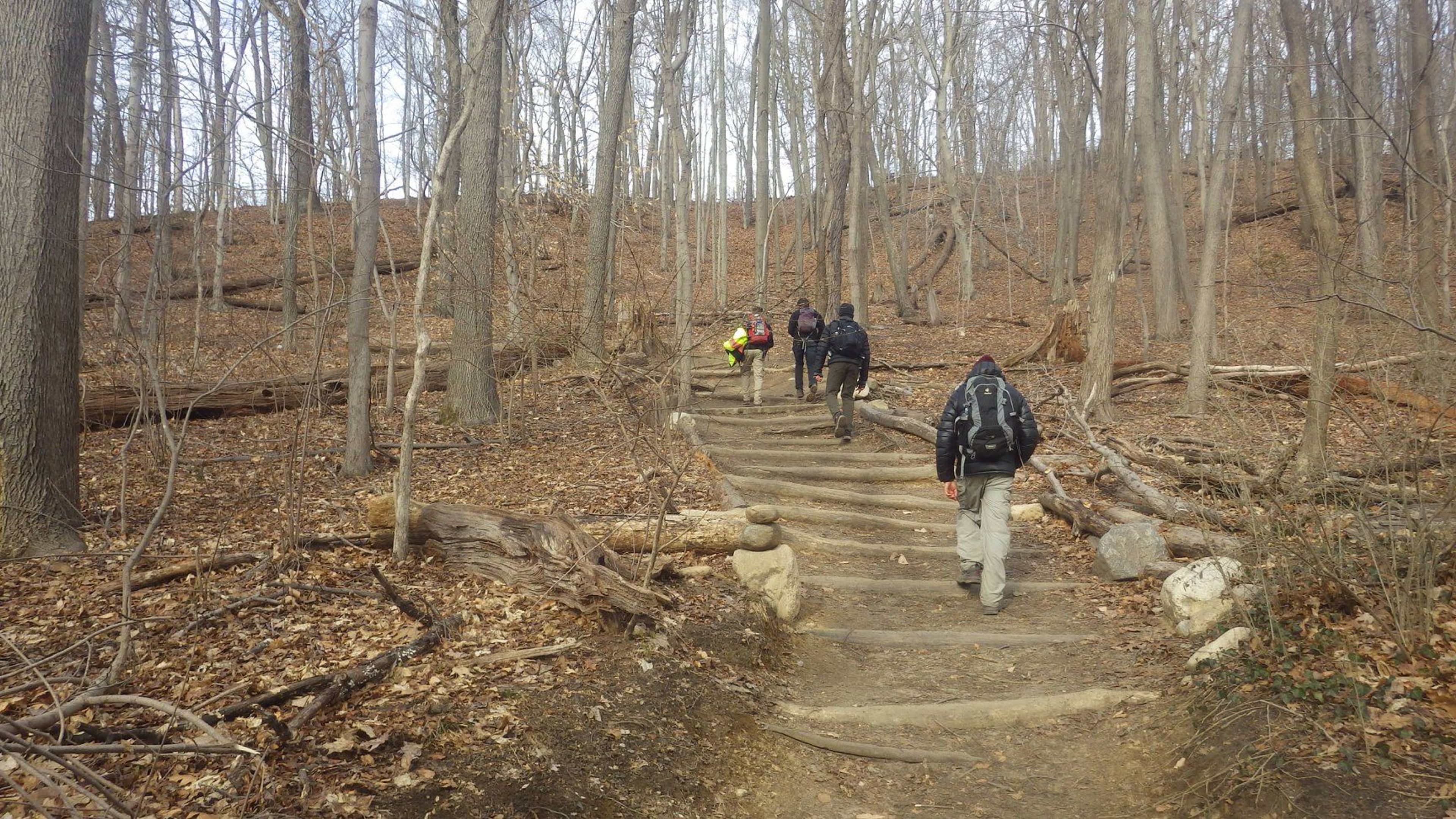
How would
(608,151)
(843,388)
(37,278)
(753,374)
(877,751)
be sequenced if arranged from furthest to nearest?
1. (753,374)
2. (608,151)
3. (843,388)
4. (37,278)
5. (877,751)

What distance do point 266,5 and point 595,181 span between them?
7.37 metres

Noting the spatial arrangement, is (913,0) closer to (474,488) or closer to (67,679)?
(474,488)

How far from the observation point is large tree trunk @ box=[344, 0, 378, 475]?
7.18 metres

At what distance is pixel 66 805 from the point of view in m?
2.53

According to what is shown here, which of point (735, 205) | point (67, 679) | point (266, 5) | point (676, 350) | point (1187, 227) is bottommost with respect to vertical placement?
point (67, 679)

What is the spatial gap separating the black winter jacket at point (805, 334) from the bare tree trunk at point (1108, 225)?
400 centimetres

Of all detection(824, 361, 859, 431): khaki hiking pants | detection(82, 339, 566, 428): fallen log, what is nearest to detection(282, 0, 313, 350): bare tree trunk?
detection(82, 339, 566, 428): fallen log

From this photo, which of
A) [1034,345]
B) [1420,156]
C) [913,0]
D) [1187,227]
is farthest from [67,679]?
[1187,227]

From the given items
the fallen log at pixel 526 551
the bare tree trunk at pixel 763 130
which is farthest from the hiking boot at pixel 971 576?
the bare tree trunk at pixel 763 130

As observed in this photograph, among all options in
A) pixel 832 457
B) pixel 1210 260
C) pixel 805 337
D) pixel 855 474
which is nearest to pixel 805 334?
pixel 805 337

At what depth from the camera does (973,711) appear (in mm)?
5625

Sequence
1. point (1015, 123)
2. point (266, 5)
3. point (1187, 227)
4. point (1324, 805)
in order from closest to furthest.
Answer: point (1324, 805)
point (266, 5)
point (1187, 227)
point (1015, 123)

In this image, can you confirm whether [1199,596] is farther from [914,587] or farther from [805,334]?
[805,334]

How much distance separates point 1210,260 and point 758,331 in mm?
6940
